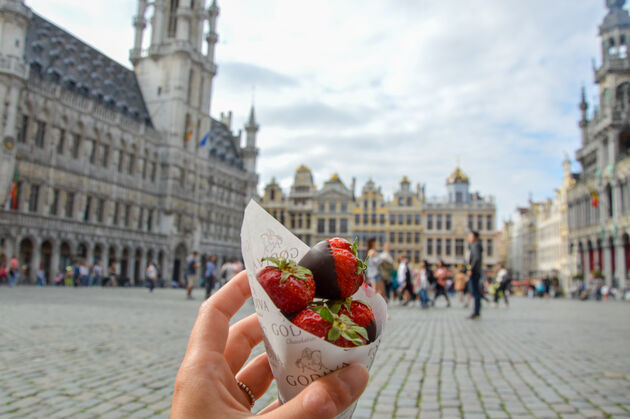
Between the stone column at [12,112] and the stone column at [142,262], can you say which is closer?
the stone column at [12,112]

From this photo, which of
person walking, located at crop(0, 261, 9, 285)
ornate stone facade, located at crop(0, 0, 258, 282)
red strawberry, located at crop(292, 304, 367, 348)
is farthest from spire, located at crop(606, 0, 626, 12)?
red strawberry, located at crop(292, 304, 367, 348)

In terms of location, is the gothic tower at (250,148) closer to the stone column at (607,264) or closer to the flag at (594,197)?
the flag at (594,197)

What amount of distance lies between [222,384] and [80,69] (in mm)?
43208

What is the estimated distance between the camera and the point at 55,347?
19.3 ft

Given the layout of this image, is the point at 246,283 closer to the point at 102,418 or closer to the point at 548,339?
the point at 102,418

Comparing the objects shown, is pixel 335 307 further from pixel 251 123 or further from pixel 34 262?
pixel 251 123

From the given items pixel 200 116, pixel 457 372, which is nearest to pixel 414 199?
pixel 200 116

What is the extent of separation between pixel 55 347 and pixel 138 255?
118 feet

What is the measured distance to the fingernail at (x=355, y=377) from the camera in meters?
1.32

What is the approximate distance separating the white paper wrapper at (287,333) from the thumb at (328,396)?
0.14ft

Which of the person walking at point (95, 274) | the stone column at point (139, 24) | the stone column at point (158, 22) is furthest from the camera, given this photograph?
the stone column at point (139, 24)

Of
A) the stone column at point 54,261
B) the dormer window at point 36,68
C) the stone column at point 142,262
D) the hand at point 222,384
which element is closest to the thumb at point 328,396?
the hand at point 222,384

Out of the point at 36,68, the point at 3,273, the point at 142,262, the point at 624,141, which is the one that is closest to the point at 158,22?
the point at 36,68

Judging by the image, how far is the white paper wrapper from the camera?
53.5 inches
